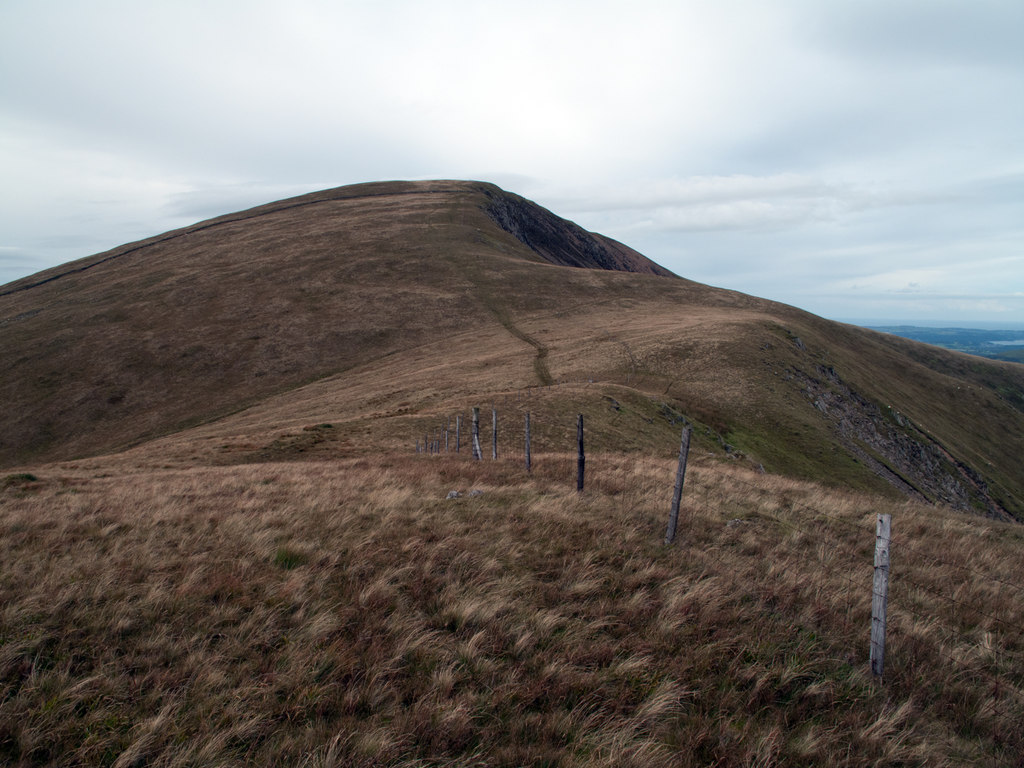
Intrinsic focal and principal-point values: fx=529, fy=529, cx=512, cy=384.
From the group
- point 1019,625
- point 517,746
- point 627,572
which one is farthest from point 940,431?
point 517,746

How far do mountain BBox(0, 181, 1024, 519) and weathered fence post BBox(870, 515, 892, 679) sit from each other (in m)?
21.6

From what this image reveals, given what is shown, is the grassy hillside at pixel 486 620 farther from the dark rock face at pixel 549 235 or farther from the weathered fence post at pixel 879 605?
the dark rock face at pixel 549 235

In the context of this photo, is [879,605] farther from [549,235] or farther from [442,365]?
[549,235]

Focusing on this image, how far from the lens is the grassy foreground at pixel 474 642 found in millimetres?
4402

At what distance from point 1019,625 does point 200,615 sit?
10.6 m

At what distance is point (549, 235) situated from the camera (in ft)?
486

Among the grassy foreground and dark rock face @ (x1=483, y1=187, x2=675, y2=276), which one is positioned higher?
dark rock face @ (x1=483, y1=187, x2=675, y2=276)

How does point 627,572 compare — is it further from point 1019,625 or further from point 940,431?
point 940,431

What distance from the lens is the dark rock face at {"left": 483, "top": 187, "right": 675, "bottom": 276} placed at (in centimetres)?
13850

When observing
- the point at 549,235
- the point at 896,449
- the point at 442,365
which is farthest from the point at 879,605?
the point at 549,235

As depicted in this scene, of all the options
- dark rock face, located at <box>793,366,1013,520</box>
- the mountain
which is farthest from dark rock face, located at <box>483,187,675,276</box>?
dark rock face, located at <box>793,366,1013,520</box>

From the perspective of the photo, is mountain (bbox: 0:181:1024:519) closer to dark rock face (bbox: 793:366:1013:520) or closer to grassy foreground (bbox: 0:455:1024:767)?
dark rock face (bbox: 793:366:1013:520)

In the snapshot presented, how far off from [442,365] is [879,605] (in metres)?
47.0

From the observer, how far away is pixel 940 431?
168 ft
